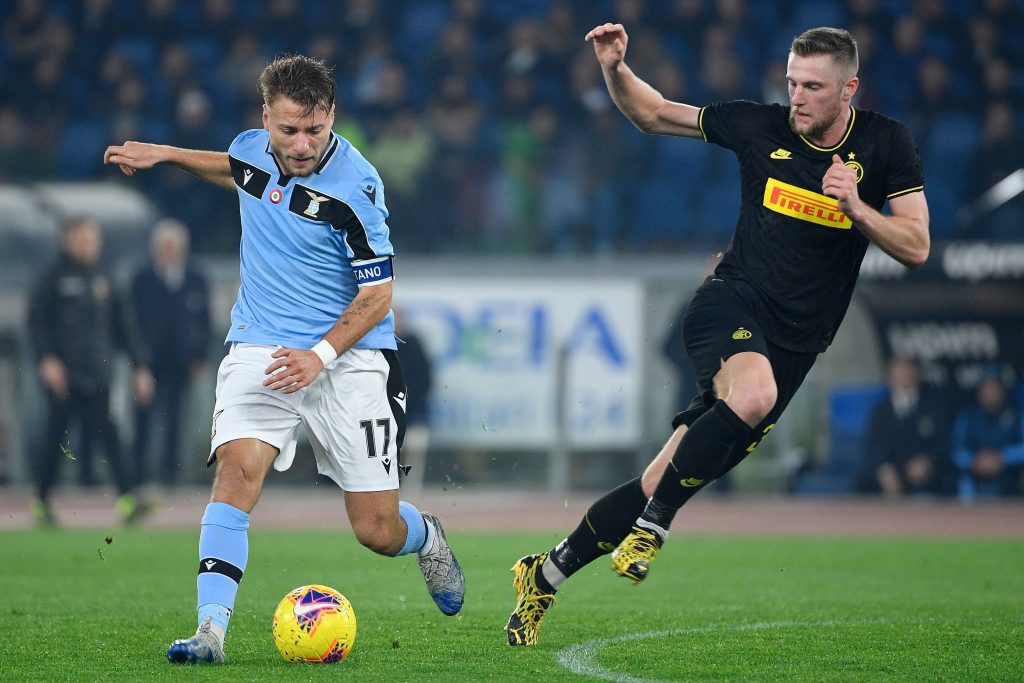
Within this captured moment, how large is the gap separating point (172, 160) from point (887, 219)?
8.92 feet

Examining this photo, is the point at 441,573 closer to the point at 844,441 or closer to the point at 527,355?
the point at 527,355

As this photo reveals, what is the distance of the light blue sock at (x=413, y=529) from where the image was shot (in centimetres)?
586

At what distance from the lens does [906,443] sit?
13570 millimetres

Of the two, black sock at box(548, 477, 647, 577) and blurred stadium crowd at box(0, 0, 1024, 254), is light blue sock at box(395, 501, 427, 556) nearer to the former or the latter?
black sock at box(548, 477, 647, 577)

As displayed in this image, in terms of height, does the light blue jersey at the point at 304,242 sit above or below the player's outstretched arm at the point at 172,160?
below

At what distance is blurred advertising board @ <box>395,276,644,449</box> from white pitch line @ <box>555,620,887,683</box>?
25.2 ft

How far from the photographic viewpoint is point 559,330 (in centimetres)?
1429

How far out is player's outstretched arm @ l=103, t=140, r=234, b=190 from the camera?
5.72m

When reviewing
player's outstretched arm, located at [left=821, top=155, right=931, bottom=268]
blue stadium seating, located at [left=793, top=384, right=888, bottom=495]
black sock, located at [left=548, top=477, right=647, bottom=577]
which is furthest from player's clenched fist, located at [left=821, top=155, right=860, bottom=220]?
blue stadium seating, located at [left=793, top=384, right=888, bottom=495]

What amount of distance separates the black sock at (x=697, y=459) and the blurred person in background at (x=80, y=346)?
23.9ft

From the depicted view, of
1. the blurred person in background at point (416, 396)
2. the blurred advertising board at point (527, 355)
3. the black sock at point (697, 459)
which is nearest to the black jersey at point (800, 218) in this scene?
the black sock at point (697, 459)

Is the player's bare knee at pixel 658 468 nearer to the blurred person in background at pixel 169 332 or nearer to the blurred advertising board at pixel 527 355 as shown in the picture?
the blurred advertising board at pixel 527 355

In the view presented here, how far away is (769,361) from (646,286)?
8.73 meters

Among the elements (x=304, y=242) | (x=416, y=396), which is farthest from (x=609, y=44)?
(x=416, y=396)
